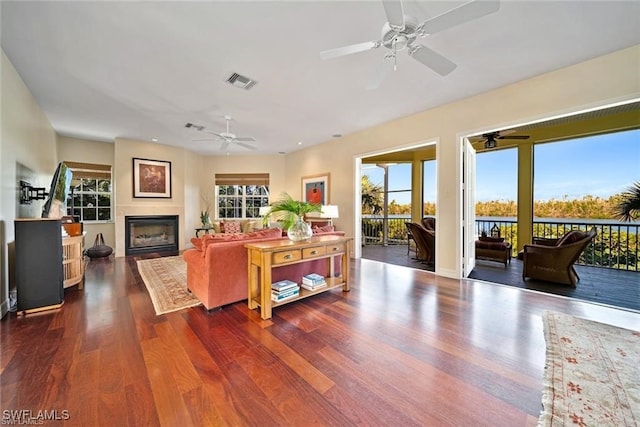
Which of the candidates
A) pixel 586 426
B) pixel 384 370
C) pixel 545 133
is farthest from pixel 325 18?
pixel 545 133

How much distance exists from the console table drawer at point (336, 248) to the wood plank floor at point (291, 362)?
63 centimetres

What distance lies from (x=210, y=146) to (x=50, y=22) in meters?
4.61

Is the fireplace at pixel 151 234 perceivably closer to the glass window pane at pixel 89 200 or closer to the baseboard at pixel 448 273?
the glass window pane at pixel 89 200

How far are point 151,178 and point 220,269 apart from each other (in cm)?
529

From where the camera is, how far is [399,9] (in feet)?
5.64

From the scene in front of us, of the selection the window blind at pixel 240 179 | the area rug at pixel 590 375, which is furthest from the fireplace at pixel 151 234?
the area rug at pixel 590 375

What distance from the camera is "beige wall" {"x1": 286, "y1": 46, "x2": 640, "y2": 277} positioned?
2.78 m

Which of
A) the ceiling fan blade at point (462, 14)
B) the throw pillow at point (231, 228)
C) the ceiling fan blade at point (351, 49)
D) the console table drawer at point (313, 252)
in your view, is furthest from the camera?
the throw pillow at point (231, 228)

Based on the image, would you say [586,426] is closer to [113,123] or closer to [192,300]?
[192,300]

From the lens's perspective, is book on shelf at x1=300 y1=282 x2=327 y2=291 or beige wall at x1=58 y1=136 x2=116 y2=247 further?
beige wall at x1=58 y1=136 x2=116 y2=247

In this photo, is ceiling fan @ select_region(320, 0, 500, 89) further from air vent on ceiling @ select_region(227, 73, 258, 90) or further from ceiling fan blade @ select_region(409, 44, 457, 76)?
air vent on ceiling @ select_region(227, 73, 258, 90)

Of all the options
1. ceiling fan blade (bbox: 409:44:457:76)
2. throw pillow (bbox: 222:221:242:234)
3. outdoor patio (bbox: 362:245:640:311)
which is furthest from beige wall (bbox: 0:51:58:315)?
outdoor patio (bbox: 362:245:640:311)

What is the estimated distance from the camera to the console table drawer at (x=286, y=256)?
2625 millimetres

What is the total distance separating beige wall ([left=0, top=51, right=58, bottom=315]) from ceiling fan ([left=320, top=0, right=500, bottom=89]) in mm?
3704
